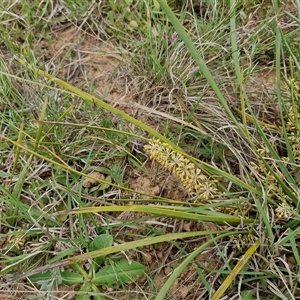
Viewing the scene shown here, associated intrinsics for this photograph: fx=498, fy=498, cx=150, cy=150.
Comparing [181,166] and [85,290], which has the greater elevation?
[181,166]

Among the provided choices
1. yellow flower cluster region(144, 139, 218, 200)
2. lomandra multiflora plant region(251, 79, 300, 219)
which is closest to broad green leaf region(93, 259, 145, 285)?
yellow flower cluster region(144, 139, 218, 200)

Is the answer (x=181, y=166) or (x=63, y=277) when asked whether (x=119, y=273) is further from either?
(x=181, y=166)

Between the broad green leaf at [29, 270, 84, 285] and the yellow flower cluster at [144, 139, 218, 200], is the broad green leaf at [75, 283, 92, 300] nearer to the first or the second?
the broad green leaf at [29, 270, 84, 285]

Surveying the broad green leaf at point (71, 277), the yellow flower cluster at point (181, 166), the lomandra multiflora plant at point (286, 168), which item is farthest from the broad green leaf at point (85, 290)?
the lomandra multiflora plant at point (286, 168)

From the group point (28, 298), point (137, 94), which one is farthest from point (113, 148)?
point (28, 298)

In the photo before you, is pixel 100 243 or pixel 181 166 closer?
pixel 181 166

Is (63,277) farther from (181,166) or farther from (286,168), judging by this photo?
(286,168)

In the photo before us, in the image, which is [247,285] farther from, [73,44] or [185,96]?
[73,44]

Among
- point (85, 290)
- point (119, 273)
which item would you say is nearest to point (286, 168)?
point (119, 273)
